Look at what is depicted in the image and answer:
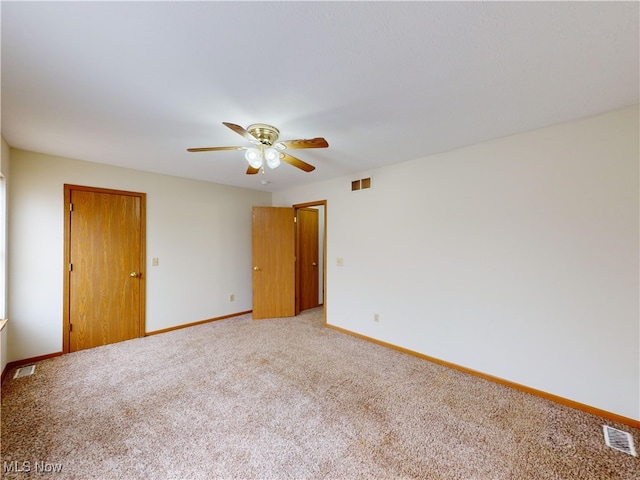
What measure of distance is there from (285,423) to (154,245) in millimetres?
3007

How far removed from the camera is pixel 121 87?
1630mm

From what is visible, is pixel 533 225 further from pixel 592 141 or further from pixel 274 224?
pixel 274 224

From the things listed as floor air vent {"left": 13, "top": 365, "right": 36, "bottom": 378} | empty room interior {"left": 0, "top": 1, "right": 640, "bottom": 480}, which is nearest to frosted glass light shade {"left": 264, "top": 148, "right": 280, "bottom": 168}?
empty room interior {"left": 0, "top": 1, "right": 640, "bottom": 480}

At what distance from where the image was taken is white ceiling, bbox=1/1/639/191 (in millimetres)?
1124

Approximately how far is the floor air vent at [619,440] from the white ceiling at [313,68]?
7.54 feet

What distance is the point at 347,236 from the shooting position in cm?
377

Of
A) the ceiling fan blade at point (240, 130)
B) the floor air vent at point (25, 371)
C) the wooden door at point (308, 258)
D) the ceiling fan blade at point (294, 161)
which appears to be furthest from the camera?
the wooden door at point (308, 258)

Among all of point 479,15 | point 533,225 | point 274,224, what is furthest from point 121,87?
point 533,225

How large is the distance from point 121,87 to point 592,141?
3.38 m

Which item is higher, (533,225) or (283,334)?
(533,225)

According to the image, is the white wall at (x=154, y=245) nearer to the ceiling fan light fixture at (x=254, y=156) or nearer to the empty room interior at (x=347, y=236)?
the empty room interior at (x=347, y=236)

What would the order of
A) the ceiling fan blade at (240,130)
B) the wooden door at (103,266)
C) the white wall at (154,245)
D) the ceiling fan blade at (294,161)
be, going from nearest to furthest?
1. the ceiling fan blade at (240,130)
2. the ceiling fan blade at (294,161)
3. the white wall at (154,245)
4. the wooden door at (103,266)

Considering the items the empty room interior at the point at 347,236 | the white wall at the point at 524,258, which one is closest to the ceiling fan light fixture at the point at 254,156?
the empty room interior at the point at 347,236
